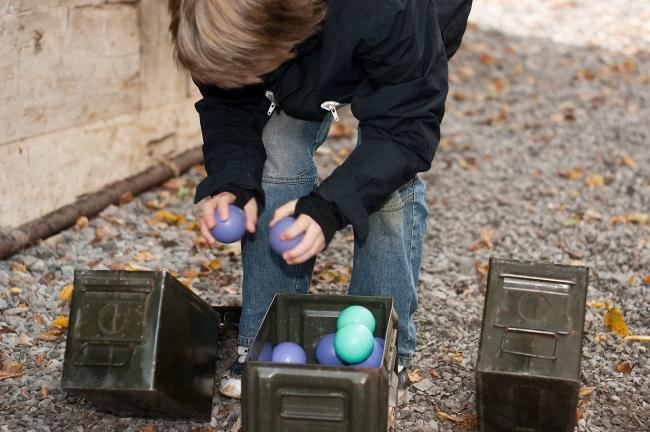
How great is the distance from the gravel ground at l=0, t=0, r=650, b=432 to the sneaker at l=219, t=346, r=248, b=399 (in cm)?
4

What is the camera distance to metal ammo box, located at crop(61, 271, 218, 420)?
8.25 feet

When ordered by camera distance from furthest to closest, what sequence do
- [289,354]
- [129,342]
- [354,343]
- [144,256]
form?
[144,256]
[289,354]
[354,343]
[129,342]

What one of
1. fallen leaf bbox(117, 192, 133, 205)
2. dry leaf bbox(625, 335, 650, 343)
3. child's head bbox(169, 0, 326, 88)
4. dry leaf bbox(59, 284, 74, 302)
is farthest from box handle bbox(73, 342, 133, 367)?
fallen leaf bbox(117, 192, 133, 205)

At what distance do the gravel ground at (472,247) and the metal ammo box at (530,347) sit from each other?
36cm

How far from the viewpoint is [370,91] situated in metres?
2.76

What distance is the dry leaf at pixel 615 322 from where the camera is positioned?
139 inches

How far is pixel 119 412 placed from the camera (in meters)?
2.80

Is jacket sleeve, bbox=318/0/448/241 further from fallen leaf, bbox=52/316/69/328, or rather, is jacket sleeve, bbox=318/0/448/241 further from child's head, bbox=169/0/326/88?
fallen leaf, bbox=52/316/69/328

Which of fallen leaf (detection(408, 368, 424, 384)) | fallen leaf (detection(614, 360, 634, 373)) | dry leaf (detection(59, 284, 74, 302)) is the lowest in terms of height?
fallen leaf (detection(408, 368, 424, 384))

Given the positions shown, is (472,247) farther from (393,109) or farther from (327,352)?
(393,109)

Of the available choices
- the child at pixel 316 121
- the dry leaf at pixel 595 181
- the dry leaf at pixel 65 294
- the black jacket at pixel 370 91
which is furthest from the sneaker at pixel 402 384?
the dry leaf at pixel 595 181

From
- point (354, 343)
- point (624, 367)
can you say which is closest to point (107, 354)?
point (354, 343)

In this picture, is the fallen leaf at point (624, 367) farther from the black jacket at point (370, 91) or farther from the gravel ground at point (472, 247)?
the black jacket at point (370, 91)

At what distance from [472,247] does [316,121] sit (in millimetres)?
1728
